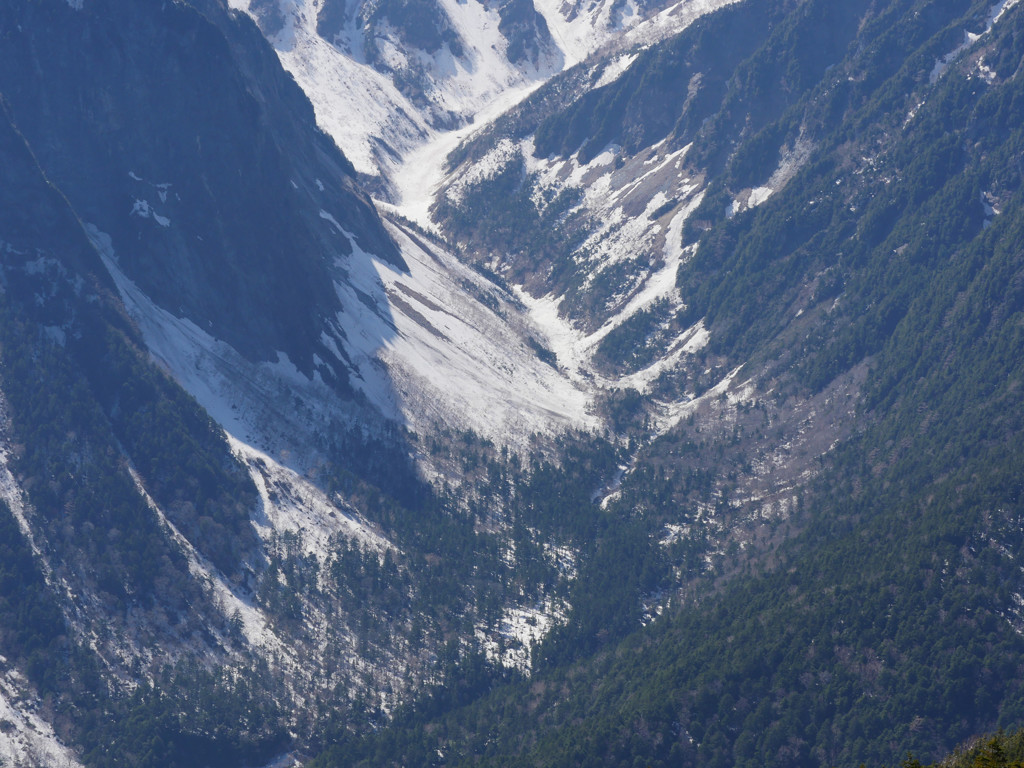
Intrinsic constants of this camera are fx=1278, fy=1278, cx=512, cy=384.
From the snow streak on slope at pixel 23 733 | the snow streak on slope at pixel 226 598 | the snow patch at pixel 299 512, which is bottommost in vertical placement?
the snow streak on slope at pixel 23 733

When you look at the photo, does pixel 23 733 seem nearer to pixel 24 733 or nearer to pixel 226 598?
pixel 24 733

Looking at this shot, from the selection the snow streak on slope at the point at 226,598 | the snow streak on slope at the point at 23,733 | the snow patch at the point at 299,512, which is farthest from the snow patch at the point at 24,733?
the snow patch at the point at 299,512

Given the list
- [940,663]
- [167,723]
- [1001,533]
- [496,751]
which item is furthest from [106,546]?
[1001,533]

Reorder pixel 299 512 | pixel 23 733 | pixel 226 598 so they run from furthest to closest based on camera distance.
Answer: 1. pixel 299 512
2. pixel 226 598
3. pixel 23 733

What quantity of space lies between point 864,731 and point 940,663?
13.1m

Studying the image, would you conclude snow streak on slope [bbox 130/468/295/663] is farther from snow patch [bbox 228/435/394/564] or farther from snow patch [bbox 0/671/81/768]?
snow patch [bbox 0/671/81/768]

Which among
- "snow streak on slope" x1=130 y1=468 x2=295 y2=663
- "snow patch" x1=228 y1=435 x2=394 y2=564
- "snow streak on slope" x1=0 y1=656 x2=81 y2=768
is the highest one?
"snow patch" x1=228 y1=435 x2=394 y2=564

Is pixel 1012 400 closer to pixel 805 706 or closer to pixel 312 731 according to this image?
pixel 805 706

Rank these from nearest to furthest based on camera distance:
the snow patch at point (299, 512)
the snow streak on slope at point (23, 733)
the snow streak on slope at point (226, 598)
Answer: the snow streak on slope at point (23, 733)
the snow streak on slope at point (226, 598)
the snow patch at point (299, 512)

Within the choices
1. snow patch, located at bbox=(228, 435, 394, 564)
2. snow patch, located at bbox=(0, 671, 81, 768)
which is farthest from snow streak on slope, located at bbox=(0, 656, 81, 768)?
snow patch, located at bbox=(228, 435, 394, 564)

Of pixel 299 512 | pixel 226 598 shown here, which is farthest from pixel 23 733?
pixel 299 512

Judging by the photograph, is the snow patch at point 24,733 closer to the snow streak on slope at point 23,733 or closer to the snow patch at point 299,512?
the snow streak on slope at point 23,733


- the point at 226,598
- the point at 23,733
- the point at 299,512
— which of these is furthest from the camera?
the point at 299,512

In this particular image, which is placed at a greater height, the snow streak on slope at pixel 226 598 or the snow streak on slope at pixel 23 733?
the snow streak on slope at pixel 226 598
